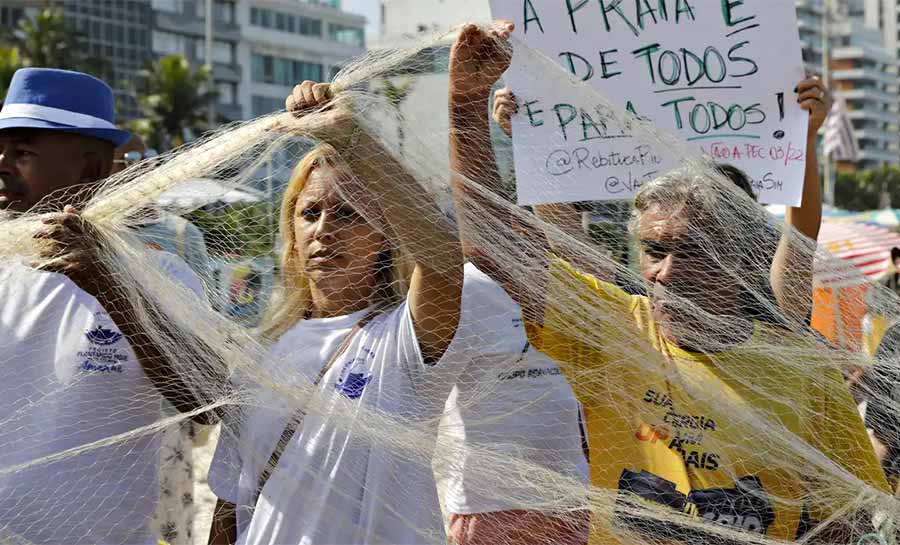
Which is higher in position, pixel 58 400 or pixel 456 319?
pixel 456 319

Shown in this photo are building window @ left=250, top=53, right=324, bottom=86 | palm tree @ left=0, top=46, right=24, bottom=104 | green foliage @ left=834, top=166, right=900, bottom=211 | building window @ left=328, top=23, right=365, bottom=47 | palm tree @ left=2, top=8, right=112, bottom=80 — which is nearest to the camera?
palm tree @ left=0, top=46, right=24, bottom=104

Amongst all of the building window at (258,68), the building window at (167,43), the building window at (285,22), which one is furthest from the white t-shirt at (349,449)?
the building window at (285,22)

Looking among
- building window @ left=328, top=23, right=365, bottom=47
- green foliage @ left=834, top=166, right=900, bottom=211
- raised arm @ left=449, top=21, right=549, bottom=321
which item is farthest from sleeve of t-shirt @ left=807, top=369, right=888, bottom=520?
green foliage @ left=834, top=166, right=900, bottom=211

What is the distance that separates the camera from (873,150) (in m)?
121

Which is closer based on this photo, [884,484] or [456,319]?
[456,319]

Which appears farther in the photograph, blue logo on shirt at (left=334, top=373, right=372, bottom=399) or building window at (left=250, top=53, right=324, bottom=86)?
building window at (left=250, top=53, right=324, bottom=86)

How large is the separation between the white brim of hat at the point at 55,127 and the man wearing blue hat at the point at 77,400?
33cm

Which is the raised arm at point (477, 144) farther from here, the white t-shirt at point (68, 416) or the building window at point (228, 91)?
the building window at point (228, 91)

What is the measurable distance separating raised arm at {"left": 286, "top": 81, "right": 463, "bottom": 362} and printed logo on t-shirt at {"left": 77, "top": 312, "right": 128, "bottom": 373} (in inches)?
28.6

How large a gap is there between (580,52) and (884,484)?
1.35 metres

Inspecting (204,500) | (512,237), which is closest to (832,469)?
(512,237)

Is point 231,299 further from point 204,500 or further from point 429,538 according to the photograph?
point 204,500

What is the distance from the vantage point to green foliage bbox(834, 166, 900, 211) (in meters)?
83.9

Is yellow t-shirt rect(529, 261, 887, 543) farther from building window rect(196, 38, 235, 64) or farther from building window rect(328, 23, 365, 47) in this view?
building window rect(328, 23, 365, 47)
